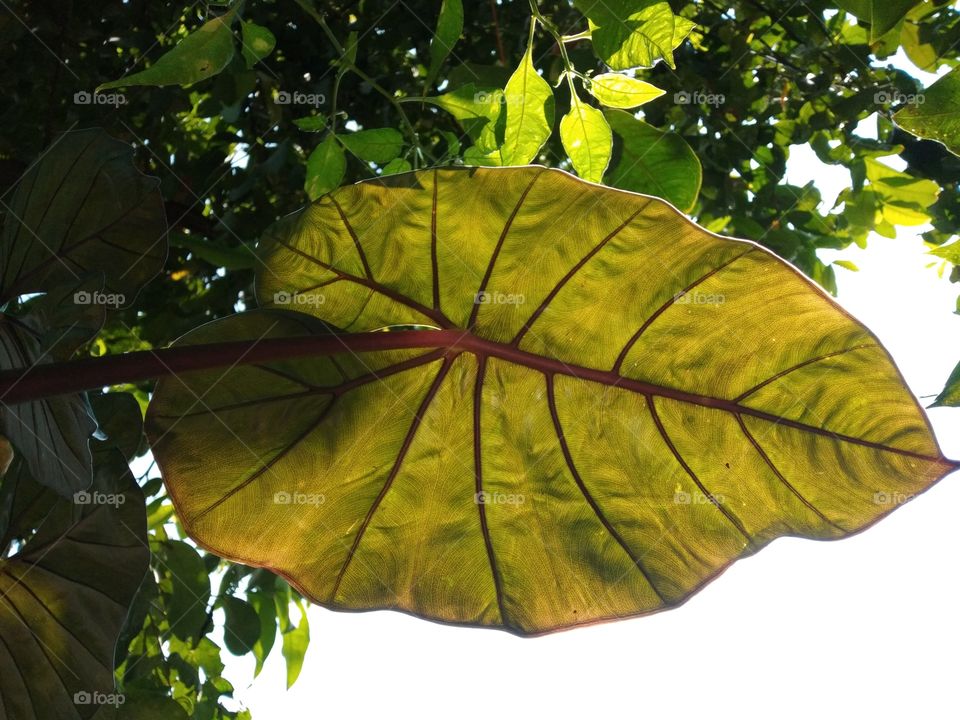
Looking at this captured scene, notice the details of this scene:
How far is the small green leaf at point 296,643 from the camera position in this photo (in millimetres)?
1796

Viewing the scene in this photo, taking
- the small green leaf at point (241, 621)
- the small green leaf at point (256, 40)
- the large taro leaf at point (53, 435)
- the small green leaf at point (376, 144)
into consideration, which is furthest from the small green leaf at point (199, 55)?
the small green leaf at point (241, 621)

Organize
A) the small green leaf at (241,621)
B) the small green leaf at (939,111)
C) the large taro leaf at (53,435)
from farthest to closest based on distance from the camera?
the small green leaf at (241,621) → the large taro leaf at (53,435) → the small green leaf at (939,111)

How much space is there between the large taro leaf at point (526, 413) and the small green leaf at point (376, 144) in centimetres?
18

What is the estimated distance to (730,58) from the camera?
1.67 metres

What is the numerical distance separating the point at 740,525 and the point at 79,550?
892mm

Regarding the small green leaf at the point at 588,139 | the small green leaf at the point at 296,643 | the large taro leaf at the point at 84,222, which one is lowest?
the small green leaf at the point at 296,643

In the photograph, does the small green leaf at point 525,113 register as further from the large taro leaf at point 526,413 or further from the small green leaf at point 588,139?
the large taro leaf at point 526,413

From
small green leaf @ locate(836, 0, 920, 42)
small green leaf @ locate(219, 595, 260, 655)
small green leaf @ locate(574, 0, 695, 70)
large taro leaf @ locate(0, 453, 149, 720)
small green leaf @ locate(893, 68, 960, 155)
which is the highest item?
small green leaf @ locate(836, 0, 920, 42)

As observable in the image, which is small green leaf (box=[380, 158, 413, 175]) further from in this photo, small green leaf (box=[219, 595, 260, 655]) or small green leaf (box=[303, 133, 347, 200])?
small green leaf (box=[219, 595, 260, 655])

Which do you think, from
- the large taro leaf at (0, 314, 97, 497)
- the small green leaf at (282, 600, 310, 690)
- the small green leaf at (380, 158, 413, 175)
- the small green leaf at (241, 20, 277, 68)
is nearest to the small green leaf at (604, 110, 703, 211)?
the small green leaf at (380, 158, 413, 175)

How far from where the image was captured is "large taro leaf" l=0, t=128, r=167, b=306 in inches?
41.6

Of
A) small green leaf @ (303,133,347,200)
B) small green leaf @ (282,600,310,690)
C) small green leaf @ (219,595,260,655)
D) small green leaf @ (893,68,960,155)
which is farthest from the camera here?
small green leaf @ (282,600,310,690)

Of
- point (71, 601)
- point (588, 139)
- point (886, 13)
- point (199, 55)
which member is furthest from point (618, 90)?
point (71, 601)

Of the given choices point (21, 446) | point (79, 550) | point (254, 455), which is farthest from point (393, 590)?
point (21, 446)
